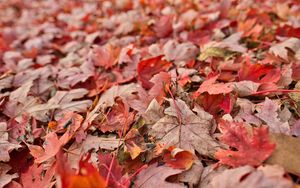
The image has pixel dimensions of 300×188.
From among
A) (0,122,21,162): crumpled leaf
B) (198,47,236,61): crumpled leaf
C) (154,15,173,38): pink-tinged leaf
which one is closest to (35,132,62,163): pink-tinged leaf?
(0,122,21,162): crumpled leaf

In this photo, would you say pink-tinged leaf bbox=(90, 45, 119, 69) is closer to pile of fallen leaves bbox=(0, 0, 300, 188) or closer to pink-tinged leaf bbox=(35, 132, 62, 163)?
pile of fallen leaves bbox=(0, 0, 300, 188)

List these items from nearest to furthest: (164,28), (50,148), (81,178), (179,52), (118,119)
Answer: (81,178) < (50,148) < (118,119) < (179,52) < (164,28)

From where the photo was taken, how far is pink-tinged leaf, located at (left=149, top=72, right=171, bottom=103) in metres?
1.28

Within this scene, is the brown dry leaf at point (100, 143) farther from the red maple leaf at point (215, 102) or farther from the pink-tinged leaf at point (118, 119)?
the red maple leaf at point (215, 102)

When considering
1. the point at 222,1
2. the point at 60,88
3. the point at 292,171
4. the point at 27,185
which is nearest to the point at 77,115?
the point at 27,185

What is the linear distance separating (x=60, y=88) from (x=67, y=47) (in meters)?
0.64

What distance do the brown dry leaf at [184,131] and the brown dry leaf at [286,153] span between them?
0.62 ft

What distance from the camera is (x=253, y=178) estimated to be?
774 millimetres

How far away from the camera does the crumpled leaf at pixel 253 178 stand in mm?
743

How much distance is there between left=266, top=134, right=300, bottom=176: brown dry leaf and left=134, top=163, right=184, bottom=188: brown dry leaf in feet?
0.91

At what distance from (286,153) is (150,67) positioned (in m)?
0.80

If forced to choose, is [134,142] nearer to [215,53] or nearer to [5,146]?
[5,146]

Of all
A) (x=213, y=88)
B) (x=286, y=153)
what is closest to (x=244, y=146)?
(x=286, y=153)

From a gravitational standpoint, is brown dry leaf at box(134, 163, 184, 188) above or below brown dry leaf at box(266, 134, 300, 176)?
below
